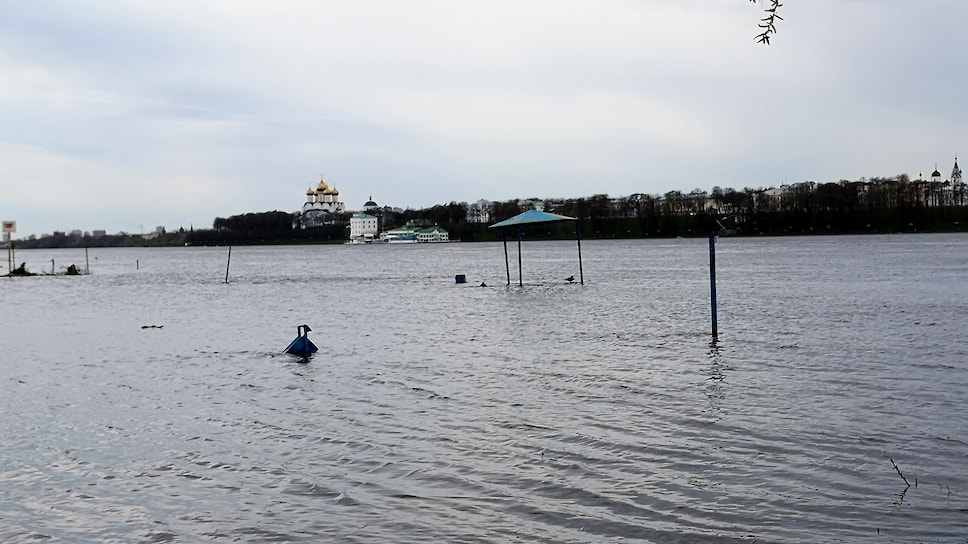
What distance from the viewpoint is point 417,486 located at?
10.4m

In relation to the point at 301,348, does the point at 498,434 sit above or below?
below

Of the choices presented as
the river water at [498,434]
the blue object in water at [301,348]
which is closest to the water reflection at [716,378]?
the river water at [498,434]

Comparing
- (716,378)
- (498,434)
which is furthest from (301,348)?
(498,434)

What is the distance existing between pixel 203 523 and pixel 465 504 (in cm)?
272

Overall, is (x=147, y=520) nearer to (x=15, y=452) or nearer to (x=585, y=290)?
(x=15, y=452)

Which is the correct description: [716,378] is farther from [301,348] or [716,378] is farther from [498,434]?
[301,348]

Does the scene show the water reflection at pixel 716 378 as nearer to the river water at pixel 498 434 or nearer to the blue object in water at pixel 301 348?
the river water at pixel 498 434

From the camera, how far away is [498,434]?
42.2 ft

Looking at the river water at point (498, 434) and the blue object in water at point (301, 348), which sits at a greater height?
the blue object in water at point (301, 348)

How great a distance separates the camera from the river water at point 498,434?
9.15 metres

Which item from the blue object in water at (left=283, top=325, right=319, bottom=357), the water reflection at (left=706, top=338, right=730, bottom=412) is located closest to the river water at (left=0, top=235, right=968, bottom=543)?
the water reflection at (left=706, top=338, right=730, bottom=412)

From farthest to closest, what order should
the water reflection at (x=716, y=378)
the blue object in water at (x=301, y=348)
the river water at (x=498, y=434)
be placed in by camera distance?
the blue object in water at (x=301, y=348) → the water reflection at (x=716, y=378) → the river water at (x=498, y=434)

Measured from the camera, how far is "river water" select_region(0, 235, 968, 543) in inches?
360

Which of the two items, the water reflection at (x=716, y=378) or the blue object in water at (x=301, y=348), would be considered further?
the blue object in water at (x=301, y=348)
